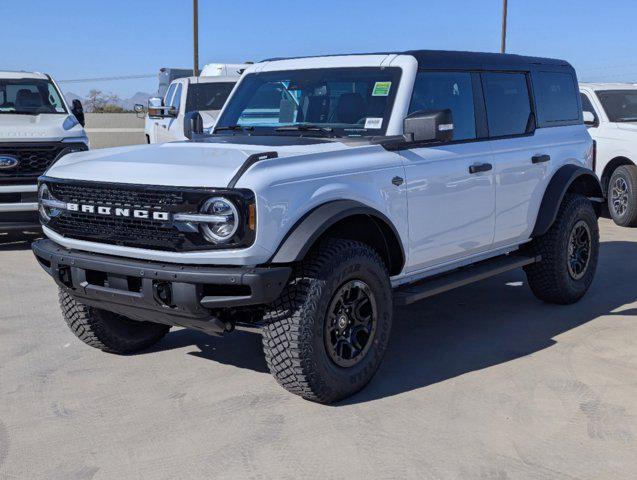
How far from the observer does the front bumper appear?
8633 mm

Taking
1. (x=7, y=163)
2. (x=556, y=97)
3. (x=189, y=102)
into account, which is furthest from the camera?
(x=189, y=102)

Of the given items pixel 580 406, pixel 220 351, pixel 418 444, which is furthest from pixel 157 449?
pixel 580 406

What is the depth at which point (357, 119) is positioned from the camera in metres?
4.94

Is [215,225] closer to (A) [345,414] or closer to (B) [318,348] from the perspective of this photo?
(B) [318,348]

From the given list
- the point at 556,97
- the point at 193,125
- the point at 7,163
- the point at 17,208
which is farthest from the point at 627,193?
the point at 7,163

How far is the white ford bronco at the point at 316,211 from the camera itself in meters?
Answer: 3.94

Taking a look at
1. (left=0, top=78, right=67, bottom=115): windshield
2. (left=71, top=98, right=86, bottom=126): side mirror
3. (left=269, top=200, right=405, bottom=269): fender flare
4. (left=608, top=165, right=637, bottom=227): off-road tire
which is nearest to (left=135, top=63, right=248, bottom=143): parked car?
(left=71, top=98, right=86, bottom=126): side mirror

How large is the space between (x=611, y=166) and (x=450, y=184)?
679 centimetres

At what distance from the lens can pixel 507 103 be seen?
590 centimetres

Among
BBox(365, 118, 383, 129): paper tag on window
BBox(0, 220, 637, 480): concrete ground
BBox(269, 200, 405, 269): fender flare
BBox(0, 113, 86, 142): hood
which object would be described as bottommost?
BBox(0, 220, 637, 480): concrete ground

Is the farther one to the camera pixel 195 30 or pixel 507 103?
pixel 195 30

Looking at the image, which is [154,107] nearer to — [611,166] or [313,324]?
[611,166]

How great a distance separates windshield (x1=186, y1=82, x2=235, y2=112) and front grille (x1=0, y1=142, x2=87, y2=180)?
4.07 meters

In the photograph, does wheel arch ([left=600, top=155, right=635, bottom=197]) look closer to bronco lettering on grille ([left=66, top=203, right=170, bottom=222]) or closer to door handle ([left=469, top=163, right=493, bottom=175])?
door handle ([left=469, top=163, right=493, bottom=175])
